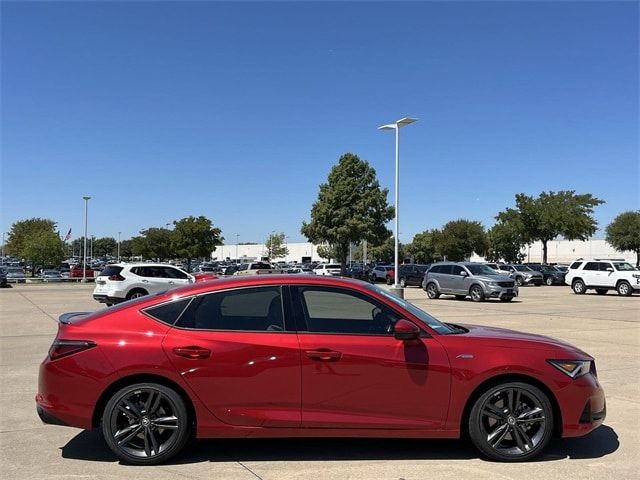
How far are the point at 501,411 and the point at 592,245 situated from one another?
365ft

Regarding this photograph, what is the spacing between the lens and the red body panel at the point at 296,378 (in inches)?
182

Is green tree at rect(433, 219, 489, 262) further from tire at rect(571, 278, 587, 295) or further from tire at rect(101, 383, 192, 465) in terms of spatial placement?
tire at rect(101, 383, 192, 465)

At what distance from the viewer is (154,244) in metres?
92.8

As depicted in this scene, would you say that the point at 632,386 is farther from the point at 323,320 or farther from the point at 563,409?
the point at 323,320

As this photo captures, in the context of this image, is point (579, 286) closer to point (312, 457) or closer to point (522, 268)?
point (522, 268)

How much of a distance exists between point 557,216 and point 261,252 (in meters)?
117

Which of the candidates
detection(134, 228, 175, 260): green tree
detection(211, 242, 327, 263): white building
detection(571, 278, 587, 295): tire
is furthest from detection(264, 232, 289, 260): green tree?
detection(571, 278, 587, 295): tire

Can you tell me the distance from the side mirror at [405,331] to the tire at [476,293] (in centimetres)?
2137

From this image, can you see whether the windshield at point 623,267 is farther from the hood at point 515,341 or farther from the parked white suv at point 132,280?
the hood at point 515,341

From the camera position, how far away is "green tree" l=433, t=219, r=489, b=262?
7850 centimetres

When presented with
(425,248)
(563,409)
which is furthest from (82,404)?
(425,248)

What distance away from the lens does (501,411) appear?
4.78 metres

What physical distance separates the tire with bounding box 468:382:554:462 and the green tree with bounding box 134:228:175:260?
87083mm

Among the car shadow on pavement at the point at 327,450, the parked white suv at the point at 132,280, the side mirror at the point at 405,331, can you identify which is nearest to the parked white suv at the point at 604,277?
the parked white suv at the point at 132,280
